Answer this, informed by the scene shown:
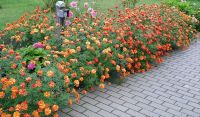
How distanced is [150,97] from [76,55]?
122 centimetres

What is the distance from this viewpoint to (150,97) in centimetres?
483

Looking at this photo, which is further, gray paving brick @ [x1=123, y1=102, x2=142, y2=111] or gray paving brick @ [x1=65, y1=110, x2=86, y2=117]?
gray paving brick @ [x1=123, y1=102, x2=142, y2=111]

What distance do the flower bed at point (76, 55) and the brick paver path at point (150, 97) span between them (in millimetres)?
179

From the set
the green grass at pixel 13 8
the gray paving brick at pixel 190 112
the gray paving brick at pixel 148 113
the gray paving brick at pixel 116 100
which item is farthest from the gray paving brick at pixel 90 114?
the green grass at pixel 13 8

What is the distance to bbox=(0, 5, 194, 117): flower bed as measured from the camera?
3.66m

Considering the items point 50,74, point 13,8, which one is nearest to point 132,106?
point 50,74

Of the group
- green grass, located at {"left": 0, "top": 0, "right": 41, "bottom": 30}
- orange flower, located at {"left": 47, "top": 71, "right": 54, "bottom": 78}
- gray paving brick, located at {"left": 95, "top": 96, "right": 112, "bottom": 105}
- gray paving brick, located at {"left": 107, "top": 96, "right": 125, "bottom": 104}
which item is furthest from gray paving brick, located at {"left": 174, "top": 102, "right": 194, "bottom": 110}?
green grass, located at {"left": 0, "top": 0, "right": 41, "bottom": 30}

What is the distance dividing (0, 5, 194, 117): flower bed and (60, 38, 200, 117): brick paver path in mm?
179

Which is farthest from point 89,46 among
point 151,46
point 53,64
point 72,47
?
point 151,46

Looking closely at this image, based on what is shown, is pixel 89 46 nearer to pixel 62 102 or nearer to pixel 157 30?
pixel 62 102

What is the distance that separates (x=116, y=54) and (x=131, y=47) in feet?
1.89

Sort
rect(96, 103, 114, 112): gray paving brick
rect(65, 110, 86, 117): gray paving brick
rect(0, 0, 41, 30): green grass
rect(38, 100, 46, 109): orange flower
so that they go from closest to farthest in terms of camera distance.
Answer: rect(38, 100, 46, 109): orange flower < rect(65, 110, 86, 117): gray paving brick < rect(96, 103, 114, 112): gray paving brick < rect(0, 0, 41, 30): green grass

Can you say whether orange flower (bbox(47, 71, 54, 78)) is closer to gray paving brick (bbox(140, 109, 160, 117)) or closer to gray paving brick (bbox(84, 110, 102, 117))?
gray paving brick (bbox(84, 110, 102, 117))

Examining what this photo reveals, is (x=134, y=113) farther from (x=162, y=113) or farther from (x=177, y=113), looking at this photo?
(x=177, y=113)
